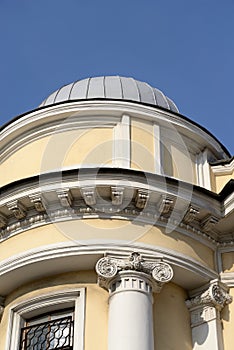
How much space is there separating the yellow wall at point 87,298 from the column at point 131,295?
9.4 inches

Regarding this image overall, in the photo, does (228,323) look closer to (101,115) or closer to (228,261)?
(228,261)

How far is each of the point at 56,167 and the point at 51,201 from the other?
1686 mm

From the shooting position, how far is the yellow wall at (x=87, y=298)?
13.0 m

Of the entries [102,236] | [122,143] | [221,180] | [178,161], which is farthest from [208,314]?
[122,143]

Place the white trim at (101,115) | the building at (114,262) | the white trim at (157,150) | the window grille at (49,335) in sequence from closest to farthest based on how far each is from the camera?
the building at (114,262)
the window grille at (49,335)
the white trim at (157,150)
the white trim at (101,115)

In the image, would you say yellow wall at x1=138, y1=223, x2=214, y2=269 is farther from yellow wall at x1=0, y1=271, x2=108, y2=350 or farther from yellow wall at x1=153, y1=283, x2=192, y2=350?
yellow wall at x1=0, y1=271, x2=108, y2=350

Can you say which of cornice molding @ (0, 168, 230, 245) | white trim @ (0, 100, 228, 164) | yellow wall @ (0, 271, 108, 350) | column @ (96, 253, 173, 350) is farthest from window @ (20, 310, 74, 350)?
white trim @ (0, 100, 228, 164)

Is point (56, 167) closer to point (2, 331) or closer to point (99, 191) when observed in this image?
point (99, 191)

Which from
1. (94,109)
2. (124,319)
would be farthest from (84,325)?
(94,109)

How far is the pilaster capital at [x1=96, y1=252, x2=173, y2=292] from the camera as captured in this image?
520 inches

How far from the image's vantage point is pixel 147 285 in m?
13.3

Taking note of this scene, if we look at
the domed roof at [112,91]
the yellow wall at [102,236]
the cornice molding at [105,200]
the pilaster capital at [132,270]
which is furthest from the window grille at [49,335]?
the domed roof at [112,91]

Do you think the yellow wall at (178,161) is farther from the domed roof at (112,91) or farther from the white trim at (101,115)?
the domed roof at (112,91)

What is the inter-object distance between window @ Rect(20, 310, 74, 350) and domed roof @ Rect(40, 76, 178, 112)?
5203 millimetres
